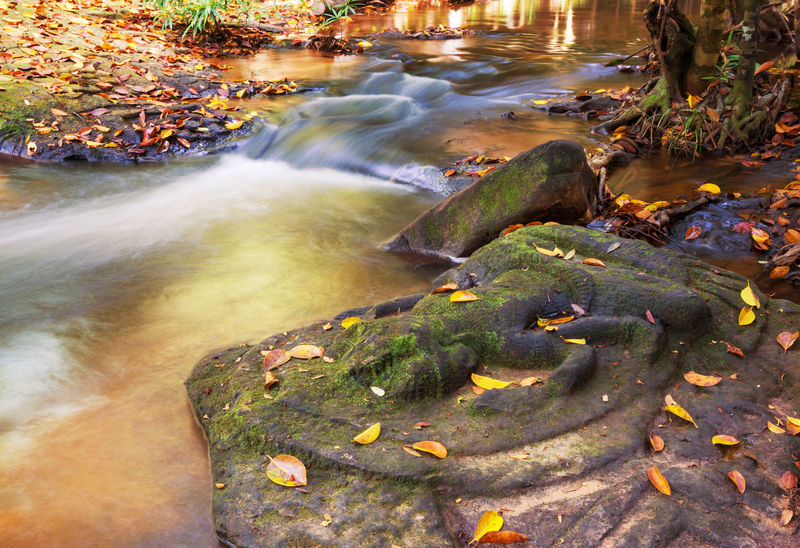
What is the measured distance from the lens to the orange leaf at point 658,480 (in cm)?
232

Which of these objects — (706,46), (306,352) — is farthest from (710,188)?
(306,352)

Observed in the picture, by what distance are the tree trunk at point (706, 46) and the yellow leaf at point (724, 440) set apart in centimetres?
592

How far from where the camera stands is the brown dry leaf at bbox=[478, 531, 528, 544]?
2.22 m

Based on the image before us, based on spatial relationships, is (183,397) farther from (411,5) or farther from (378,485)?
(411,5)

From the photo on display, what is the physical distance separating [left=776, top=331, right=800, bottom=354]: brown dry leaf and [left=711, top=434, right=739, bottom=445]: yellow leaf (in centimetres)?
77

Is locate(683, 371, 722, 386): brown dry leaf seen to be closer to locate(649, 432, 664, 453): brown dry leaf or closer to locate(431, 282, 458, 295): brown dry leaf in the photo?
locate(649, 432, 664, 453): brown dry leaf

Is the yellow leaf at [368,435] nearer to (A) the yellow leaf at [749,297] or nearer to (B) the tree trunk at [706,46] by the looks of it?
(A) the yellow leaf at [749,297]

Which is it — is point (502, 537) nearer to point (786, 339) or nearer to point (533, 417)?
point (533, 417)

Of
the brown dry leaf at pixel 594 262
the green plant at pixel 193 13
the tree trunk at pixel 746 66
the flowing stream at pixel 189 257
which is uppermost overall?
the green plant at pixel 193 13

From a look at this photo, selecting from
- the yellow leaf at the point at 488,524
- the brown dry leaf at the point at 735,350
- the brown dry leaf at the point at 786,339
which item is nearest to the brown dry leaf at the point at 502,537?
the yellow leaf at the point at 488,524

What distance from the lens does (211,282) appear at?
502cm

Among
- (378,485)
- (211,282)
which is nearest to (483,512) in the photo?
(378,485)

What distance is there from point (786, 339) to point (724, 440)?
0.88 metres

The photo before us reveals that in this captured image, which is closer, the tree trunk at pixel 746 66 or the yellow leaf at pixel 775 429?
the yellow leaf at pixel 775 429
